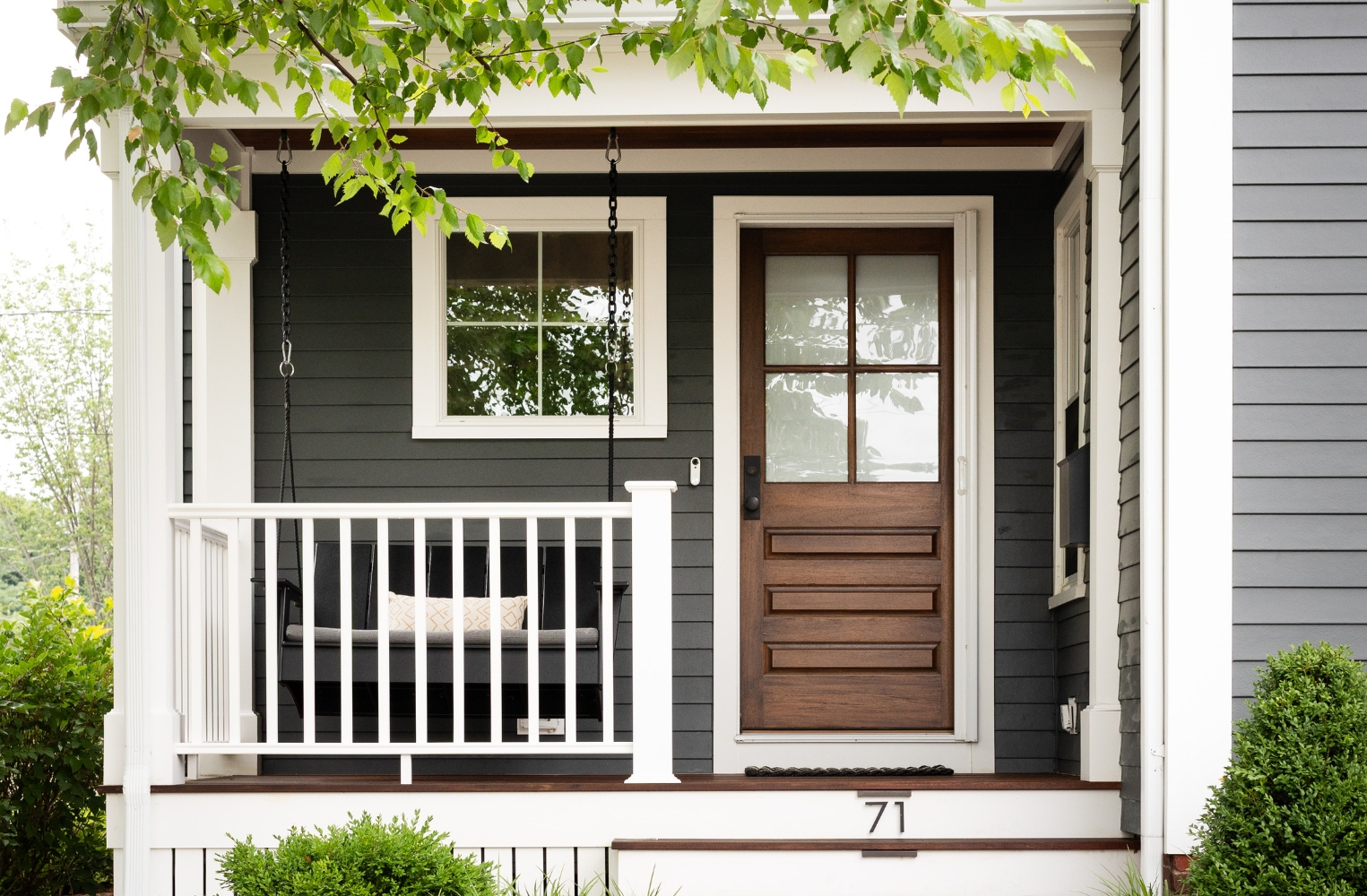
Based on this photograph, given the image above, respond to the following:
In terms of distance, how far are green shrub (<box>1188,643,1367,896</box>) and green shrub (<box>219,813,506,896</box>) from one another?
1832 millimetres

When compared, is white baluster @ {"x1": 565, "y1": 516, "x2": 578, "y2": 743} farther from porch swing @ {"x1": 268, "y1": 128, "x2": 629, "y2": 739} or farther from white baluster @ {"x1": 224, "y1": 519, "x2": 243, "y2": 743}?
white baluster @ {"x1": 224, "y1": 519, "x2": 243, "y2": 743}

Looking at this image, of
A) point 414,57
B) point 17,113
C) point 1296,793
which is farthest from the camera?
point 414,57

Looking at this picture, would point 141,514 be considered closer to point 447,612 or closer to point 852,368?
point 447,612

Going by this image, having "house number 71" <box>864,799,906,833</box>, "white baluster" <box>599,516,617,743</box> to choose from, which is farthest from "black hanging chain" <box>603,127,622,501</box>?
"house number 71" <box>864,799,906,833</box>

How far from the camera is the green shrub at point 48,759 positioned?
16.3ft

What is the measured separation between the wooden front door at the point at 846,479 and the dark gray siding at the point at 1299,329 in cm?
164

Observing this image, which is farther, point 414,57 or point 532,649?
point 532,649

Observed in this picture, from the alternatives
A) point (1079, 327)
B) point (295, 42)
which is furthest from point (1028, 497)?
point (295, 42)

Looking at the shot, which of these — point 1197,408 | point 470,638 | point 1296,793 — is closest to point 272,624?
point 470,638

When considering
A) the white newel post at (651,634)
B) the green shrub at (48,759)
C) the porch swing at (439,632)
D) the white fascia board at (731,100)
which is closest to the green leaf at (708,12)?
the white fascia board at (731,100)

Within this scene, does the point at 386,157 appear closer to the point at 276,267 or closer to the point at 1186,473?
the point at 276,267

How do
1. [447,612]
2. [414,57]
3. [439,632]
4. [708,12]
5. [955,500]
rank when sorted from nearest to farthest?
1. [708,12]
2. [414,57]
3. [439,632]
4. [447,612]
5. [955,500]

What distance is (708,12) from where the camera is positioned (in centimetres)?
254

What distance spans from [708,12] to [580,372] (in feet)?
9.41
